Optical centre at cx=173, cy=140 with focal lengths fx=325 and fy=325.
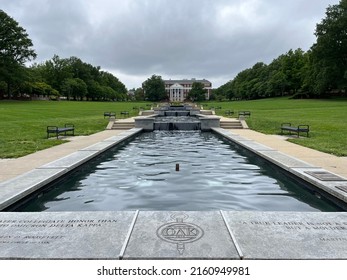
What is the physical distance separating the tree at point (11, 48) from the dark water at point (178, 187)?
6310 cm

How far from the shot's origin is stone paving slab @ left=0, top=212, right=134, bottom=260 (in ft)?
12.2

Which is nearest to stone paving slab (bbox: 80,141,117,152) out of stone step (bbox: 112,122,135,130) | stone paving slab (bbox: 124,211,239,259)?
stone paving slab (bbox: 124,211,239,259)

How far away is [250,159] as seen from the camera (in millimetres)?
10961

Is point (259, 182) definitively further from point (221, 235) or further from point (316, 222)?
point (221, 235)

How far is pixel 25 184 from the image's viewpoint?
668 centimetres

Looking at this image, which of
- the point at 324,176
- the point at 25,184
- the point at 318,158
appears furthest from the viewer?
the point at 318,158

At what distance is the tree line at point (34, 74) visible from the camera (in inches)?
2611

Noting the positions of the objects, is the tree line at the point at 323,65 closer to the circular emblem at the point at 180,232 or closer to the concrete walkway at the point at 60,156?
the concrete walkway at the point at 60,156

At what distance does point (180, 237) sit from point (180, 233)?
133 mm

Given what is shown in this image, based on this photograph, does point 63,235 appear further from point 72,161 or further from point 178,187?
point 72,161

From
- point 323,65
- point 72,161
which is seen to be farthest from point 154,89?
point 72,161

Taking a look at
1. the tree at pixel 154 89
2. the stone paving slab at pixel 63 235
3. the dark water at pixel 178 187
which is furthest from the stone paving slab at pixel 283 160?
the tree at pixel 154 89

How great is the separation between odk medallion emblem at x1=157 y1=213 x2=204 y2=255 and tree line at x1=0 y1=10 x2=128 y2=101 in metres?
68.2

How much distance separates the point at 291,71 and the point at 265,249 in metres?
95.6
